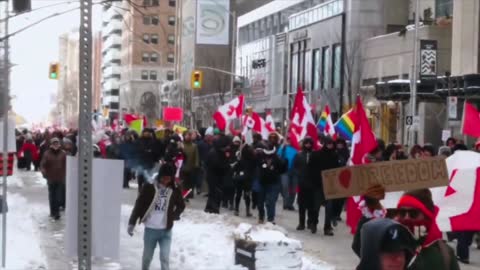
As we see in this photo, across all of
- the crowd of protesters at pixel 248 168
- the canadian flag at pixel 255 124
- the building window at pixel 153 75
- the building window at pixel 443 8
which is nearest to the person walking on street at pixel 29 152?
the crowd of protesters at pixel 248 168

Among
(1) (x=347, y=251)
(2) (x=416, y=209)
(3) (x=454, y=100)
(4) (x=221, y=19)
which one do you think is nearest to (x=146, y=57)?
(4) (x=221, y=19)

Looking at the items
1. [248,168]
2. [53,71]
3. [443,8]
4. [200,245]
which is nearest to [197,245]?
[200,245]

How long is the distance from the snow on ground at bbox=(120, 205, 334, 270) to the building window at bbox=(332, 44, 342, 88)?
35.6 meters

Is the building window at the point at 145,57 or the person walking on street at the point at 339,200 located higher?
the building window at the point at 145,57

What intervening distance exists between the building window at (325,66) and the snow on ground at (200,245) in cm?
3700

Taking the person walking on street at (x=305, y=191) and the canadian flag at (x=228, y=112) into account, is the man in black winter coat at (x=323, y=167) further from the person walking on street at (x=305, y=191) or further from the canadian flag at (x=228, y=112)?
the canadian flag at (x=228, y=112)

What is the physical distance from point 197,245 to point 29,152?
28.9m

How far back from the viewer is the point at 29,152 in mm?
44344

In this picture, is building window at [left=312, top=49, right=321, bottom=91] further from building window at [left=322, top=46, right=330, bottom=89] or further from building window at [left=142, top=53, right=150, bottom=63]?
building window at [left=142, top=53, right=150, bottom=63]

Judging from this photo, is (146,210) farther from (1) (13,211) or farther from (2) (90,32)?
(1) (13,211)

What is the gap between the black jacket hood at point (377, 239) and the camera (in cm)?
488

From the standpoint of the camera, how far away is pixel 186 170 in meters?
26.2

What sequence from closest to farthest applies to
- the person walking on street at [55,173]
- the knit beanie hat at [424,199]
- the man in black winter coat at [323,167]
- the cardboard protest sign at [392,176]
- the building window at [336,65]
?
the knit beanie hat at [424,199]
the cardboard protest sign at [392,176]
the man in black winter coat at [323,167]
the person walking on street at [55,173]
the building window at [336,65]

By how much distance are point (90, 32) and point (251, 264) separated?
8542 mm
